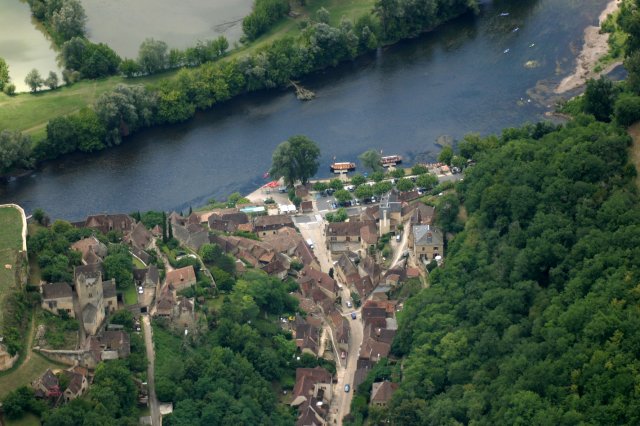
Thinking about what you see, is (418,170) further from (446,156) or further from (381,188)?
(381,188)

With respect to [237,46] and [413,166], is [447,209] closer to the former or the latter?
[413,166]

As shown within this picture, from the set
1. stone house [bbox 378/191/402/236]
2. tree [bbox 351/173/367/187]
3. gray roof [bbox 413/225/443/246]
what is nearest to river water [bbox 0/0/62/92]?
tree [bbox 351/173/367/187]

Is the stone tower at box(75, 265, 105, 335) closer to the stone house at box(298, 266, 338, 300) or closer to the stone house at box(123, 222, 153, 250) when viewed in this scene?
the stone house at box(123, 222, 153, 250)

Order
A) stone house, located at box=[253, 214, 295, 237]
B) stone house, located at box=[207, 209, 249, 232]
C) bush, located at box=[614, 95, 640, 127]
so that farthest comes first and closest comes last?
stone house, located at box=[253, 214, 295, 237] → stone house, located at box=[207, 209, 249, 232] → bush, located at box=[614, 95, 640, 127]

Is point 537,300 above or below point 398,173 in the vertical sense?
below

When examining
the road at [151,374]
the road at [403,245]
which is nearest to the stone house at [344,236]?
the road at [403,245]

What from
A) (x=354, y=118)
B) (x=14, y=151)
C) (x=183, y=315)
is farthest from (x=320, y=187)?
(x=183, y=315)
